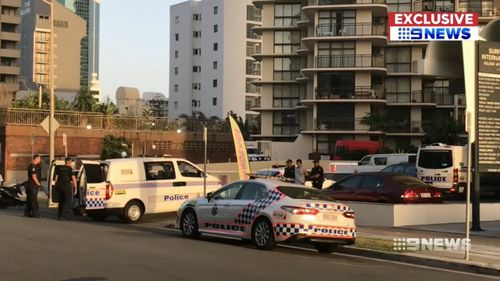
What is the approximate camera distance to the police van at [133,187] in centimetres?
1944

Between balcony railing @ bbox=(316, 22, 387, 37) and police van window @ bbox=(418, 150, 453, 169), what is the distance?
36.2m

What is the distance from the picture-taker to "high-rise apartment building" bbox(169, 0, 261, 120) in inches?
3989

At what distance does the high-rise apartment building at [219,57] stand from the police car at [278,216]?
84.5m

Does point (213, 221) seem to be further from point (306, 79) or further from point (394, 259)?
point (306, 79)

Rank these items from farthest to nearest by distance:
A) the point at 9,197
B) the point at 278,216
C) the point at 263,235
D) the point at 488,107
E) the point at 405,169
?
the point at 405,169, the point at 9,197, the point at 488,107, the point at 263,235, the point at 278,216

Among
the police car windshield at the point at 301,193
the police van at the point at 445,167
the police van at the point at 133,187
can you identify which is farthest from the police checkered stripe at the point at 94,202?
the police van at the point at 445,167

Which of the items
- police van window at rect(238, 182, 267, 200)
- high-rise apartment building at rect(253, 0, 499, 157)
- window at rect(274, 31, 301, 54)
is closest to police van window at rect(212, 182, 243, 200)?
police van window at rect(238, 182, 267, 200)

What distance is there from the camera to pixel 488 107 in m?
17.3

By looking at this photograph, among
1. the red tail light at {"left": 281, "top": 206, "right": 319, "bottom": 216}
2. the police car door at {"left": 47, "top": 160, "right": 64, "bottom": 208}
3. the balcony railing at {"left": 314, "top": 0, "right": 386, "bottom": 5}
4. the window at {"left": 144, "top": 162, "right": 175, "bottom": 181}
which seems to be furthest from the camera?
the balcony railing at {"left": 314, "top": 0, "right": 386, "bottom": 5}

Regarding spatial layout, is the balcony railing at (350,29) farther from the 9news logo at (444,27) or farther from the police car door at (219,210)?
the police car door at (219,210)

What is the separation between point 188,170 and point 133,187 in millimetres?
1933

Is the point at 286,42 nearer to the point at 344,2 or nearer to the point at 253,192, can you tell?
the point at 344,2

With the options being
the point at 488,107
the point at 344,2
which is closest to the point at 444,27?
the point at 488,107

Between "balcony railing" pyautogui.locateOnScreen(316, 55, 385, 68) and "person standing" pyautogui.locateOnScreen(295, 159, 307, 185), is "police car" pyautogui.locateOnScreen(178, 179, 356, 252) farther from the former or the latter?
"balcony railing" pyautogui.locateOnScreen(316, 55, 385, 68)
